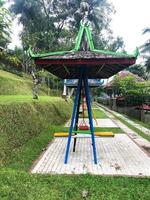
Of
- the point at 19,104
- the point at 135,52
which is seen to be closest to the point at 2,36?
the point at 19,104

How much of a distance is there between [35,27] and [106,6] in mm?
5719

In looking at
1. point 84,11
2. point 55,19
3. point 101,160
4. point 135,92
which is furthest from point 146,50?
point 101,160

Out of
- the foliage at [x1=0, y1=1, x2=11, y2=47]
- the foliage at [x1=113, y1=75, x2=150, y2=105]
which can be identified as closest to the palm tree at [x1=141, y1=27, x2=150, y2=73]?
the foliage at [x1=113, y1=75, x2=150, y2=105]

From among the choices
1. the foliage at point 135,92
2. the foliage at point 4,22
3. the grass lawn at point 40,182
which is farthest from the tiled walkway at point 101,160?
the foliage at point 135,92

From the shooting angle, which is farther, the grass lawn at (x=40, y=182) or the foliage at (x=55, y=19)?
the foliage at (x=55, y=19)

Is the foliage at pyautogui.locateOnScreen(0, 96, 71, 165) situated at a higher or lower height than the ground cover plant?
higher

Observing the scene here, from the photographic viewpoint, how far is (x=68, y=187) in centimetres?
505

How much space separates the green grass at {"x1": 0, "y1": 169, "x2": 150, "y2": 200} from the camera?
15.3 ft

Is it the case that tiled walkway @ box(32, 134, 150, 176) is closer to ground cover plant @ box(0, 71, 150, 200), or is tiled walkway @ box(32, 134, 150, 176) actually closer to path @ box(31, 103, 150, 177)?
path @ box(31, 103, 150, 177)

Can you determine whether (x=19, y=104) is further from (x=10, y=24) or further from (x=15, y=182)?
(x=15, y=182)

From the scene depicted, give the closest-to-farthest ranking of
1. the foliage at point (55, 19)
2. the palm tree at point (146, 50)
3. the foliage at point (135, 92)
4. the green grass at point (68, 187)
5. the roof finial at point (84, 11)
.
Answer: the green grass at point (68, 187)
the roof finial at point (84, 11)
the foliage at point (55, 19)
the foliage at point (135, 92)
the palm tree at point (146, 50)

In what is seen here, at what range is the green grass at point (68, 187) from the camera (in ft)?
15.3

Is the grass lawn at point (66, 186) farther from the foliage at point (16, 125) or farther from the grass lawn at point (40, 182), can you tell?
the foliage at point (16, 125)

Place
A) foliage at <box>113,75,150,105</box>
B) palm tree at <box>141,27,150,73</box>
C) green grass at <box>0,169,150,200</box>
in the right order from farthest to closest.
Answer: palm tree at <box>141,27,150,73</box>, foliage at <box>113,75,150,105</box>, green grass at <box>0,169,150,200</box>
